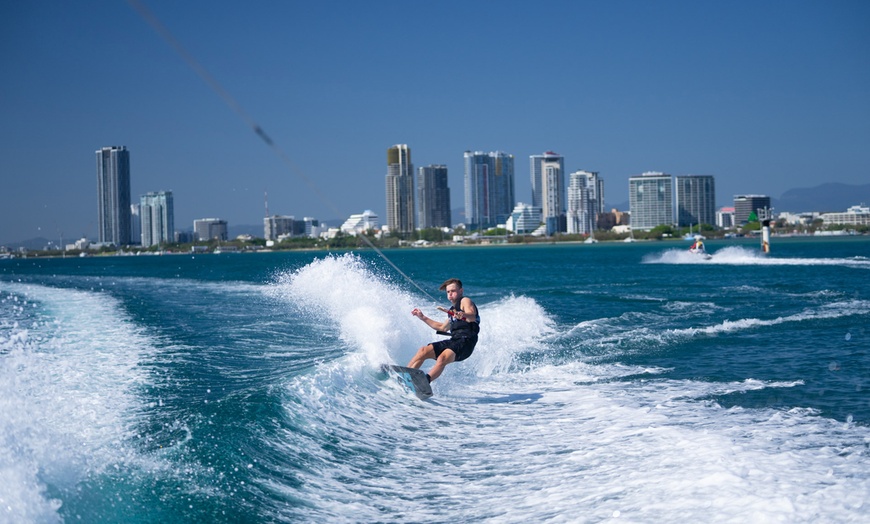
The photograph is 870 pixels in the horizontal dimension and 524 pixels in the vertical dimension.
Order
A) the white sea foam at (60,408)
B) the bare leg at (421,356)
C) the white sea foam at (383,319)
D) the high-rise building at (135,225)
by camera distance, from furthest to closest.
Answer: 1. the high-rise building at (135,225)
2. the white sea foam at (383,319)
3. the bare leg at (421,356)
4. the white sea foam at (60,408)

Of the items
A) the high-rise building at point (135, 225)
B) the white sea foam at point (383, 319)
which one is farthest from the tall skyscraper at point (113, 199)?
the white sea foam at point (383, 319)

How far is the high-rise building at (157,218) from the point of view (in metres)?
186

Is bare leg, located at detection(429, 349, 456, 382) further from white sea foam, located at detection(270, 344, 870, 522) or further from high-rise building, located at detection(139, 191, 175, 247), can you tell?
high-rise building, located at detection(139, 191, 175, 247)

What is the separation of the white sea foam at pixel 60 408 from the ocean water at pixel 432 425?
0.03 metres

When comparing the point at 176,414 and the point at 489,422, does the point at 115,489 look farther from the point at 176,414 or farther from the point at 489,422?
the point at 489,422

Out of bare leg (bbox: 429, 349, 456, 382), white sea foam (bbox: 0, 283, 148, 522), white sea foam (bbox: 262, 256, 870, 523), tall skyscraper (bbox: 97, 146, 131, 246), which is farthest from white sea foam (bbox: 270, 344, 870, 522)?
tall skyscraper (bbox: 97, 146, 131, 246)

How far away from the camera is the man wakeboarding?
10.7 m

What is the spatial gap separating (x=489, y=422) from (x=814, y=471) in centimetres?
375

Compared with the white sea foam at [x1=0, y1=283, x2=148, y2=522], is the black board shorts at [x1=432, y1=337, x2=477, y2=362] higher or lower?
higher

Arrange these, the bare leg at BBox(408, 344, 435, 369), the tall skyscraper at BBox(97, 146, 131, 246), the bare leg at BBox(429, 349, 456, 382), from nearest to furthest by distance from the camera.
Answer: the bare leg at BBox(429, 349, 456, 382), the bare leg at BBox(408, 344, 435, 369), the tall skyscraper at BBox(97, 146, 131, 246)

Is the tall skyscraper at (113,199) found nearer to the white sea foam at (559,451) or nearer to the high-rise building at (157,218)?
the high-rise building at (157,218)

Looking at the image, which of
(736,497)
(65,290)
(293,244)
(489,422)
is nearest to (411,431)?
(489,422)

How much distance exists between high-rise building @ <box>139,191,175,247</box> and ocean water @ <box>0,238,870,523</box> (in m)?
177

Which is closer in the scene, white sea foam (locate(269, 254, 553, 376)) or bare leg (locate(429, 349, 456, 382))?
bare leg (locate(429, 349, 456, 382))
